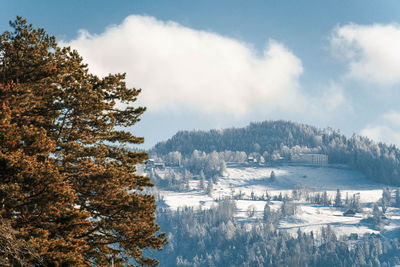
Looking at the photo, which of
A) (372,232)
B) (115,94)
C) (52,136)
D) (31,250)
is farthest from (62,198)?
(372,232)

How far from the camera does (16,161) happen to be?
36.8 ft

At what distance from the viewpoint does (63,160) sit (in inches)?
619

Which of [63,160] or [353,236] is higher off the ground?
[63,160]

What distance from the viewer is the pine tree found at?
11625mm

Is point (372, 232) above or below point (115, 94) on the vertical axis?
below

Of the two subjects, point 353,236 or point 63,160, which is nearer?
point 63,160

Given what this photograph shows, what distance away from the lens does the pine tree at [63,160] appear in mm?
11625

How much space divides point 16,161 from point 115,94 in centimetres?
908

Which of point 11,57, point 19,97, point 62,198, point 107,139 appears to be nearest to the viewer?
point 62,198

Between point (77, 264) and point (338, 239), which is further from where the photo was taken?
point (338, 239)

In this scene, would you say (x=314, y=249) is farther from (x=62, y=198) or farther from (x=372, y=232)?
(x=62, y=198)

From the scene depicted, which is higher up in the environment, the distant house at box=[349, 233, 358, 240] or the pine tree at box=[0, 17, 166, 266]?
the pine tree at box=[0, 17, 166, 266]

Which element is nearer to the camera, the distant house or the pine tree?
the pine tree

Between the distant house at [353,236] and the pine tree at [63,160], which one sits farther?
the distant house at [353,236]
